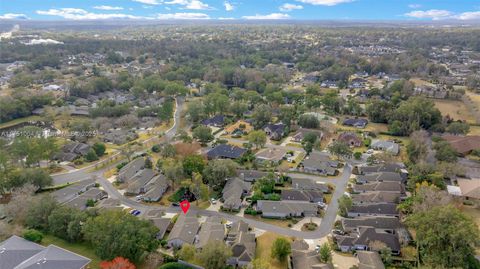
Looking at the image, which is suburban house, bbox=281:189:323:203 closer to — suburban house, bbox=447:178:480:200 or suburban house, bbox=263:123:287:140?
suburban house, bbox=447:178:480:200

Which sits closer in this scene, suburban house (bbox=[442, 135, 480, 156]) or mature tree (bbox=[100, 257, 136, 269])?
mature tree (bbox=[100, 257, 136, 269])

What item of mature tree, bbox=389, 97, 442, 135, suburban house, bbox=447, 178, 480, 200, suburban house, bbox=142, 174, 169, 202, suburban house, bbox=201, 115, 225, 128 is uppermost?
mature tree, bbox=389, 97, 442, 135

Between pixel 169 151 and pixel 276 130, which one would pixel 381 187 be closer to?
pixel 276 130

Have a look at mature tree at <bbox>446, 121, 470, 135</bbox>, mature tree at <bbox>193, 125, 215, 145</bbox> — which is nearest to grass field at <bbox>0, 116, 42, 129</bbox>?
mature tree at <bbox>193, 125, 215, 145</bbox>

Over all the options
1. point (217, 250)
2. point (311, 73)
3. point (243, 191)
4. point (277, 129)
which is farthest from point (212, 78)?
point (217, 250)

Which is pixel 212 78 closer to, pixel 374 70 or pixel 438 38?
pixel 374 70

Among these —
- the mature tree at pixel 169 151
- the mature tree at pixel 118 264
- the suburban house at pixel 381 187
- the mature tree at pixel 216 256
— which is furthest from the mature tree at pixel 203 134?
the mature tree at pixel 118 264

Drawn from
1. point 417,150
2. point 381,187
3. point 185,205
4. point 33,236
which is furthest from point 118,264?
point 417,150
